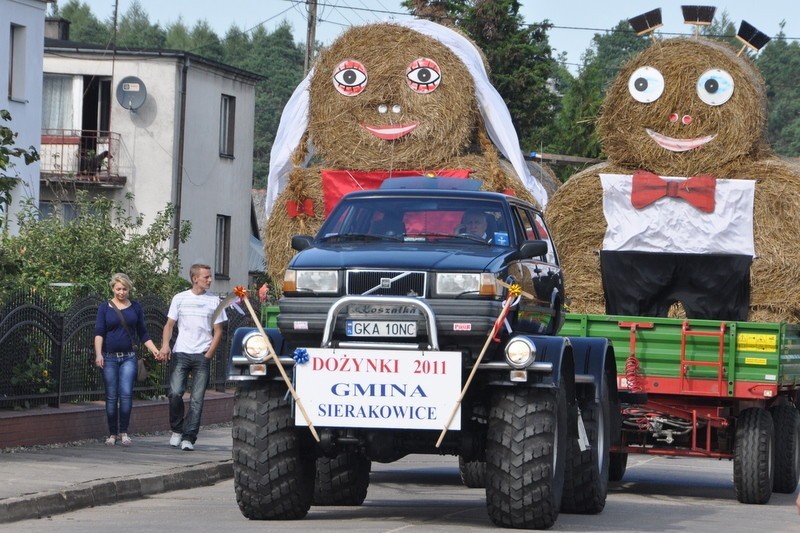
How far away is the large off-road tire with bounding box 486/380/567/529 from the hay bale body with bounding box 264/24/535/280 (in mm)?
6141

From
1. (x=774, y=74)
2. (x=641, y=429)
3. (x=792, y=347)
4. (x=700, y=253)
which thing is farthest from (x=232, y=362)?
(x=774, y=74)

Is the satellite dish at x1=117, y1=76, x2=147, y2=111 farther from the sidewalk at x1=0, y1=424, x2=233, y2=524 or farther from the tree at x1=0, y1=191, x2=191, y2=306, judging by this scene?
the sidewalk at x1=0, y1=424, x2=233, y2=524

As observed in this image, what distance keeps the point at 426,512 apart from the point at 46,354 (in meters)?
6.11

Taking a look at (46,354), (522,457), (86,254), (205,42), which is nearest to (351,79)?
(46,354)

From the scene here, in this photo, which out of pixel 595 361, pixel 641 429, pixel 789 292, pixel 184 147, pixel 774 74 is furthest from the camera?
pixel 774 74

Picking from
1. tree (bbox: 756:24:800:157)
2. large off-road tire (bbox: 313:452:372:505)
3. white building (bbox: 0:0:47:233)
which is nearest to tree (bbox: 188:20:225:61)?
tree (bbox: 756:24:800:157)

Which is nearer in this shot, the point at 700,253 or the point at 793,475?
the point at 793,475

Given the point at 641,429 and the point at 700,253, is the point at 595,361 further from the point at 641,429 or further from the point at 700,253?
the point at 700,253

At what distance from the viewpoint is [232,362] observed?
34.9 feet

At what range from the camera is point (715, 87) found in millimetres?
16578

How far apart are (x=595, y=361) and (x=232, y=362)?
2874 mm

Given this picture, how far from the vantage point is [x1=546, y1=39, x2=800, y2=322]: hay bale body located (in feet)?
53.0

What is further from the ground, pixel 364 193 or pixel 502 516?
pixel 364 193

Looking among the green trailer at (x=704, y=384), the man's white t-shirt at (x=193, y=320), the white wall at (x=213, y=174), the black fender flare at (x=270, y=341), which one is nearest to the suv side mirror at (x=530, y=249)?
the black fender flare at (x=270, y=341)
